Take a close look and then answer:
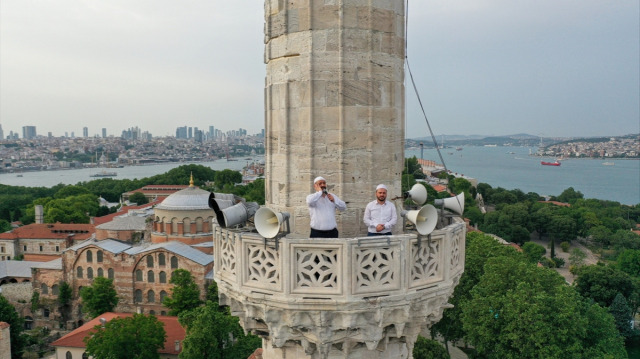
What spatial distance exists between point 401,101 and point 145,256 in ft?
98.9

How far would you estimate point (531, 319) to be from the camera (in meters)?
17.6

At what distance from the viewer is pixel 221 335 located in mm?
21203

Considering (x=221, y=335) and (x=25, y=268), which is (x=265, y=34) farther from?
(x=25, y=268)

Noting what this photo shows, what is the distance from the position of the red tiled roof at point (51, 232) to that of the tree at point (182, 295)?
21.3 metres

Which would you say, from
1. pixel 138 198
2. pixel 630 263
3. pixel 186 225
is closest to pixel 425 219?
pixel 186 225

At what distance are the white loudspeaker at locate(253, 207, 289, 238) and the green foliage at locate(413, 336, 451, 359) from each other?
644 inches

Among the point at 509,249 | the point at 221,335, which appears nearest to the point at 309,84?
the point at 221,335

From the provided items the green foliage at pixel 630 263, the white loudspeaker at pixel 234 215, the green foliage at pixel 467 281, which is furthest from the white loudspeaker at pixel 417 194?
the green foliage at pixel 630 263

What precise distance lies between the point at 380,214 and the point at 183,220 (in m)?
33.3

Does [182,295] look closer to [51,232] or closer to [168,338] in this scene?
[168,338]

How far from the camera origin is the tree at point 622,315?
29.2 m

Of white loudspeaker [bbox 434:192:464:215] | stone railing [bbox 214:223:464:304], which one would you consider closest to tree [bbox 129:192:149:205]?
stone railing [bbox 214:223:464:304]

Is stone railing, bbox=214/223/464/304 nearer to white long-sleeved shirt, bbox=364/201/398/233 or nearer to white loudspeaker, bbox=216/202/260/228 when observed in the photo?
white loudspeaker, bbox=216/202/260/228

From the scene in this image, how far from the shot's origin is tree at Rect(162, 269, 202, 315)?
29438 millimetres
